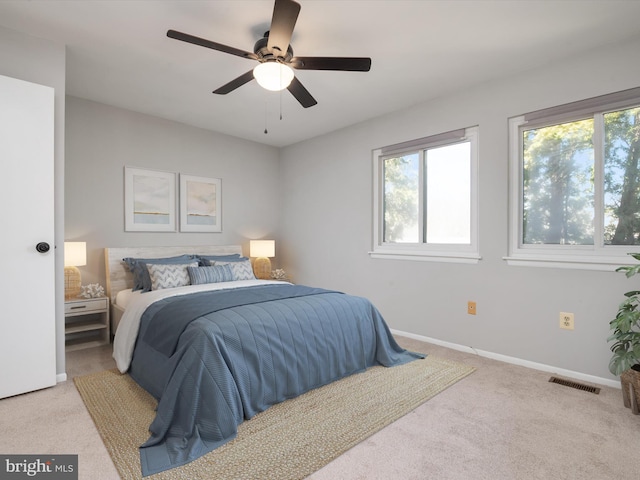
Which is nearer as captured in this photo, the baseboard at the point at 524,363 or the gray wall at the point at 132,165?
the baseboard at the point at 524,363

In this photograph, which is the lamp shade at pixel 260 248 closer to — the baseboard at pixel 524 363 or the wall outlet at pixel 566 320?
the baseboard at pixel 524 363

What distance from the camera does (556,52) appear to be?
2.63 meters

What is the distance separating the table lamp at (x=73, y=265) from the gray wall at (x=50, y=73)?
74cm

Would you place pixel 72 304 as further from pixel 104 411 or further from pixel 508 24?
pixel 508 24

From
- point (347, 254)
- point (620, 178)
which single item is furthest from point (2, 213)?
point (620, 178)

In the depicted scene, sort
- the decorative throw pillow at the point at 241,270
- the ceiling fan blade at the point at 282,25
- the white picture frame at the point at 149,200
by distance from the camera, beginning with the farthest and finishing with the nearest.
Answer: the white picture frame at the point at 149,200 → the decorative throw pillow at the point at 241,270 → the ceiling fan blade at the point at 282,25

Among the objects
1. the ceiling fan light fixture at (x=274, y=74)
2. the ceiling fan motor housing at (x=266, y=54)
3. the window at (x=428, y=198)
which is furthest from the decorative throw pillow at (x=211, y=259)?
the ceiling fan motor housing at (x=266, y=54)

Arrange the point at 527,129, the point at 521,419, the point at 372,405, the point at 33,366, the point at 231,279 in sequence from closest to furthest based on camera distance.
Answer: the point at 521,419, the point at 372,405, the point at 33,366, the point at 527,129, the point at 231,279

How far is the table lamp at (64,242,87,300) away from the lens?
3213 millimetres

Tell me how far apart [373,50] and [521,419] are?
2.64 m

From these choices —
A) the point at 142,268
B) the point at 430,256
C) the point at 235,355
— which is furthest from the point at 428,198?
the point at 142,268

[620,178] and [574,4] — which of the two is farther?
[620,178]

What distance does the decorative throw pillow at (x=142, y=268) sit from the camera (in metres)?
3.30

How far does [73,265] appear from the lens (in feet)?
10.7
